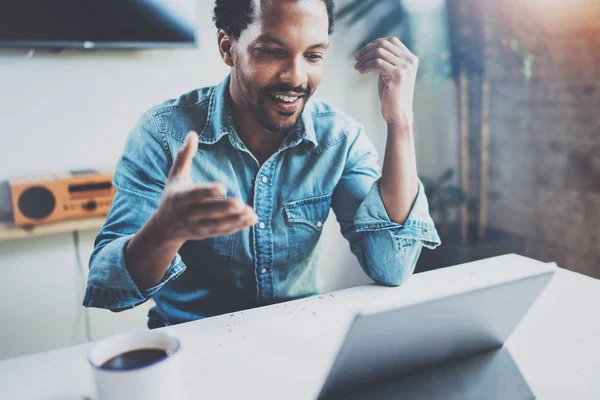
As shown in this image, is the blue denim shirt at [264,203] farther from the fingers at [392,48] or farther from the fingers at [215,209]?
the fingers at [215,209]

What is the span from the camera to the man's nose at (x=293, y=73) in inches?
38.4

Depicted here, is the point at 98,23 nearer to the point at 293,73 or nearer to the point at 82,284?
the point at 82,284

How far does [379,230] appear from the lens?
1.01m

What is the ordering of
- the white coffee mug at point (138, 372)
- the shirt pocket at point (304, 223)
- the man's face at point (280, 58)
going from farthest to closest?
the shirt pocket at point (304, 223)
the man's face at point (280, 58)
the white coffee mug at point (138, 372)

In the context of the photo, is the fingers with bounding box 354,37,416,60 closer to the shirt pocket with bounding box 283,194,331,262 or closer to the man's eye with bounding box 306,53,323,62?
the man's eye with bounding box 306,53,323,62

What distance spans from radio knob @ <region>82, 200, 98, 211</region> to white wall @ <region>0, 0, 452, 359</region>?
0.75ft

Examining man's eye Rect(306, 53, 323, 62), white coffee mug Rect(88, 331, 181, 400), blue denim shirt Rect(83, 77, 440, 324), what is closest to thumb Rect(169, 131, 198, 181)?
white coffee mug Rect(88, 331, 181, 400)

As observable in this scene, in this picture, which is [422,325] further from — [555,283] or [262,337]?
[555,283]

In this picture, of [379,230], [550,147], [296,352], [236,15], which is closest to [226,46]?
[236,15]

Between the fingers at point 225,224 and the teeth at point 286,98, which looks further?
the teeth at point 286,98

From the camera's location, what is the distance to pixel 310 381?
2.15ft

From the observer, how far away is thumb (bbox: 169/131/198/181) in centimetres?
64

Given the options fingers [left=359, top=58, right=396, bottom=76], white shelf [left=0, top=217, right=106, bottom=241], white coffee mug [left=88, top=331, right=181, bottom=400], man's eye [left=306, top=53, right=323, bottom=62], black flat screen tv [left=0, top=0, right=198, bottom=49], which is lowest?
white coffee mug [left=88, top=331, right=181, bottom=400]

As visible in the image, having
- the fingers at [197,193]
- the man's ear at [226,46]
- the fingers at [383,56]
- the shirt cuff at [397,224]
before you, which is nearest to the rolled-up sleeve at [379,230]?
the shirt cuff at [397,224]
